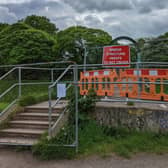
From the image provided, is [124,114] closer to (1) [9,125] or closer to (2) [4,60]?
(1) [9,125]

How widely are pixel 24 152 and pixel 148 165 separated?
234 centimetres

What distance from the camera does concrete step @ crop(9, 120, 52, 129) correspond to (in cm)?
439

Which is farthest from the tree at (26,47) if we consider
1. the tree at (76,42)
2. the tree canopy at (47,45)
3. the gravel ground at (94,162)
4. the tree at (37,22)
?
the gravel ground at (94,162)

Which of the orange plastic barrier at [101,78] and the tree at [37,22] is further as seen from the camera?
the tree at [37,22]

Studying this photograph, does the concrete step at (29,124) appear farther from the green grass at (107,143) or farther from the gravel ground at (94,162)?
the gravel ground at (94,162)

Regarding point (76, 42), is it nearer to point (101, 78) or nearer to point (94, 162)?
point (101, 78)

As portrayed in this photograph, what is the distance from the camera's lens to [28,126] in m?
4.50

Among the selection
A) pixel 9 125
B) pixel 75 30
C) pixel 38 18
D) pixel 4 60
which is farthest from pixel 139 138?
pixel 38 18

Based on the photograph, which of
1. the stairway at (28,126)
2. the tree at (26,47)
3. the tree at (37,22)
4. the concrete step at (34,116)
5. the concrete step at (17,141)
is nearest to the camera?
the concrete step at (17,141)

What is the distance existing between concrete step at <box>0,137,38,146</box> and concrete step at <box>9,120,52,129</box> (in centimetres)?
36

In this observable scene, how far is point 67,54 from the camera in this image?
15.0m

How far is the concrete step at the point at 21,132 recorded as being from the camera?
13.7 ft

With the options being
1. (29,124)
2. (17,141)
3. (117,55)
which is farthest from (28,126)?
(117,55)

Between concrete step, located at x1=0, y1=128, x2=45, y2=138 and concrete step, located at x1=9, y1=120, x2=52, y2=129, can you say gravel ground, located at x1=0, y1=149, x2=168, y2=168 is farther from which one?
concrete step, located at x1=9, y1=120, x2=52, y2=129
